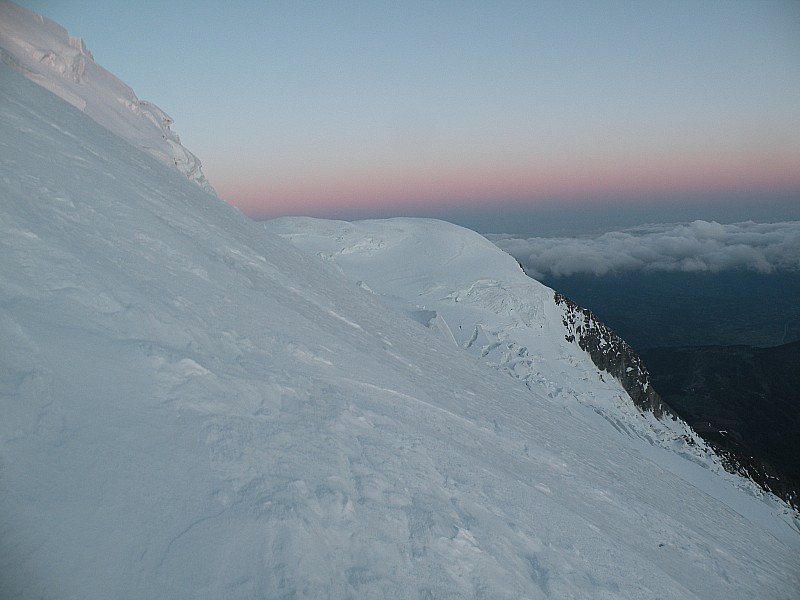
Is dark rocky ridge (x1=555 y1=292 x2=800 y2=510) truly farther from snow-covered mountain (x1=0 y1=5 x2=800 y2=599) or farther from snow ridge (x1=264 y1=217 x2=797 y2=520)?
snow-covered mountain (x1=0 y1=5 x2=800 y2=599)

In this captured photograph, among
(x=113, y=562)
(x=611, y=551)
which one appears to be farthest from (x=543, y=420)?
(x=113, y=562)

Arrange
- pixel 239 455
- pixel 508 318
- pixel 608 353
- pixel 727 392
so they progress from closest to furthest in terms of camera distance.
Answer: pixel 239 455 → pixel 508 318 → pixel 608 353 → pixel 727 392

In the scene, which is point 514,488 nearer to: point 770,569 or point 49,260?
point 49,260

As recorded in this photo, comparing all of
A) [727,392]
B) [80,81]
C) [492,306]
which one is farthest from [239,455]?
[727,392]

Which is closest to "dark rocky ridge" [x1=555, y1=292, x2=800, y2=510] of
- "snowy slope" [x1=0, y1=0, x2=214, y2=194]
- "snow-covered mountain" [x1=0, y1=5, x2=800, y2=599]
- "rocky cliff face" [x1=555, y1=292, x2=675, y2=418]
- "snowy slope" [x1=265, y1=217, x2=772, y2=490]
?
"rocky cliff face" [x1=555, y1=292, x2=675, y2=418]

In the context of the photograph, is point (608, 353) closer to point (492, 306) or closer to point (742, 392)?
point (492, 306)
